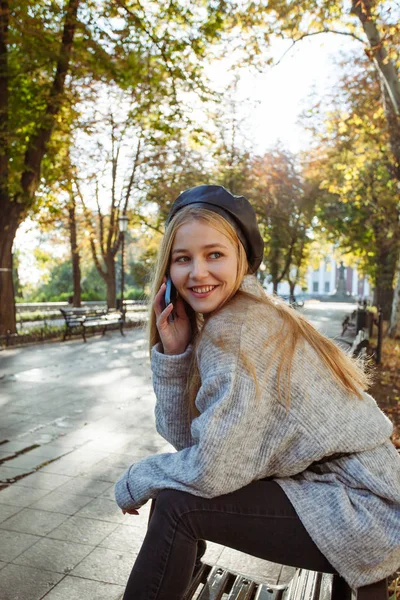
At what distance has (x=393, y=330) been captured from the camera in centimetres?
1741

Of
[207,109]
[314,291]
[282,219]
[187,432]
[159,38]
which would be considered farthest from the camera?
[314,291]

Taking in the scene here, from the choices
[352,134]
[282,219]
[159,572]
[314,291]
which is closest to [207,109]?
[352,134]

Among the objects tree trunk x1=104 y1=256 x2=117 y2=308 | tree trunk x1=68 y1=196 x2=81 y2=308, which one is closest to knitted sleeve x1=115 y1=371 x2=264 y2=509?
tree trunk x1=68 y1=196 x2=81 y2=308

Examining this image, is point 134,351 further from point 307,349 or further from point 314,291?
point 314,291

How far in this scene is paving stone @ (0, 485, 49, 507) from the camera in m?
4.19

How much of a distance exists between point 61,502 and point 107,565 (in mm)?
1018

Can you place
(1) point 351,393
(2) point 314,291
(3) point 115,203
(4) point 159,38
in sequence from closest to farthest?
(1) point 351,393, (4) point 159,38, (3) point 115,203, (2) point 314,291

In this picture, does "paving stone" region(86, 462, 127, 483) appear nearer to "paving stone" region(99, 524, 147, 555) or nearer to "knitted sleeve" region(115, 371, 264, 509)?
"paving stone" region(99, 524, 147, 555)

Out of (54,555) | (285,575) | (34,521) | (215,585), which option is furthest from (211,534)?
(34,521)

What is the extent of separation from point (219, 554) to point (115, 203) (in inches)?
1001

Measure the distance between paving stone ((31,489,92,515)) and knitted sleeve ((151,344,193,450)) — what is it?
6.69ft

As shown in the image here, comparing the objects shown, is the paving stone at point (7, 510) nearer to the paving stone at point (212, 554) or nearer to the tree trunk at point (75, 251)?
the paving stone at point (212, 554)

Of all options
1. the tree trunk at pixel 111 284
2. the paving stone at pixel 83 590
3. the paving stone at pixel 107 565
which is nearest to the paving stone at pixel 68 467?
the paving stone at pixel 107 565

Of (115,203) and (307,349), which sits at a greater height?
(115,203)
